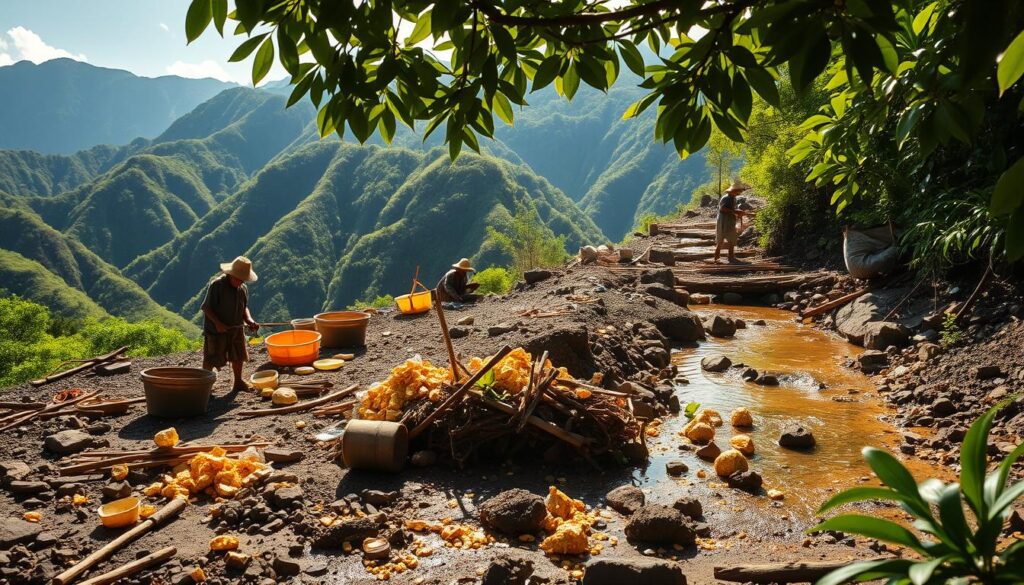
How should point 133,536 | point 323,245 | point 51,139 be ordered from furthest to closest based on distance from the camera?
point 51,139 → point 323,245 → point 133,536

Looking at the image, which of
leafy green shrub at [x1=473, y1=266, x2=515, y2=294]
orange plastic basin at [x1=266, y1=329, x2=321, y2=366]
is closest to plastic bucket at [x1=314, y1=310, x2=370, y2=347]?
orange plastic basin at [x1=266, y1=329, x2=321, y2=366]

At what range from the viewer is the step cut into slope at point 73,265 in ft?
210

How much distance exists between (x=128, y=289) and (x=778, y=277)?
227 ft

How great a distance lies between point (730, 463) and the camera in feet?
15.8

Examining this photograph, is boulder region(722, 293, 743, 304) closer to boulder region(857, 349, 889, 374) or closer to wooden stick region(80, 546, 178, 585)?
boulder region(857, 349, 889, 374)

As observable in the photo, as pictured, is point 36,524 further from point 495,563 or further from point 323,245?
point 323,245

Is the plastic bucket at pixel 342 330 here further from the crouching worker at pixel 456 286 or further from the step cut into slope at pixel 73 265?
the step cut into slope at pixel 73 265

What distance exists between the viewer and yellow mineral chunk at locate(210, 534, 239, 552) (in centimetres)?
371

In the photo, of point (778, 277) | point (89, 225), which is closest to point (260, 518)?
point (778, 277)

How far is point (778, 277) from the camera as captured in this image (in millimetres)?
12422

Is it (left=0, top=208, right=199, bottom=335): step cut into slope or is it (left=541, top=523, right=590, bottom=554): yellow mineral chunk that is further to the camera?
(left=0, top=208, right=199, bottom=335): step cut into slope

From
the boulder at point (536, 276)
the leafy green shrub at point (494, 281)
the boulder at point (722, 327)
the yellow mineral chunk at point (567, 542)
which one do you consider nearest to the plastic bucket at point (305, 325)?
the boulder at point (536, 276)

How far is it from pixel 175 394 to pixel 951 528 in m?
6.43

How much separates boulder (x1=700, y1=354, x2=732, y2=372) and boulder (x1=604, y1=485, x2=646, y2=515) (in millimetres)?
3637
